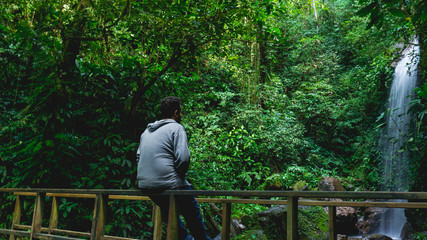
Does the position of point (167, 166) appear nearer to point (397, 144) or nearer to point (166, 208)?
point (166, 208)

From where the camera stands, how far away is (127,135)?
17.7ft

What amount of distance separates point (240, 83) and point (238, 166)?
377cm

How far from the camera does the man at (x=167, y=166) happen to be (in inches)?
106

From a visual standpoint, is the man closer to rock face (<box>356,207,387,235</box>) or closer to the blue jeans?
the blue jeans

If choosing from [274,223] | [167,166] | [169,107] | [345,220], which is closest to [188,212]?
[167,166]

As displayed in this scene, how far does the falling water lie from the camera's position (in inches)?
480

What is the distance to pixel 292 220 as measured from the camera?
2.11 meters

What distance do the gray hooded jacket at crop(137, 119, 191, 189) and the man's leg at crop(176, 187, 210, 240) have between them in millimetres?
143

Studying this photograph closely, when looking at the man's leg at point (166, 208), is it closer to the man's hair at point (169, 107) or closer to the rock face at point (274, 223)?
the man's hair at point (169, 107)

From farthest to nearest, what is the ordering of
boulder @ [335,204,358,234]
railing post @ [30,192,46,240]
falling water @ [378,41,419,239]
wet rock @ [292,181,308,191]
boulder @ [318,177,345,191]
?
boulder @ [318,177,345,191] → wet rock @ [292,181,308,191] → falling water @ [378,41,419,239] → boulder @ [335,204,358,234] → railing post @ [30,192,46,240]

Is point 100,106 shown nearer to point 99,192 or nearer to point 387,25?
point 99,192

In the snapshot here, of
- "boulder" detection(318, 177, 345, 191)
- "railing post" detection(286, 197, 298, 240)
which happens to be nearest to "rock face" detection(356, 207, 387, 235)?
"boulder" detection(318, 177, 345, 191)

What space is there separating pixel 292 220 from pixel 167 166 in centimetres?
114

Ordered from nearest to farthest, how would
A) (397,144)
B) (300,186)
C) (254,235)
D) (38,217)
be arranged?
(38,217) → (254,235) → (300,186) → (397,144)
